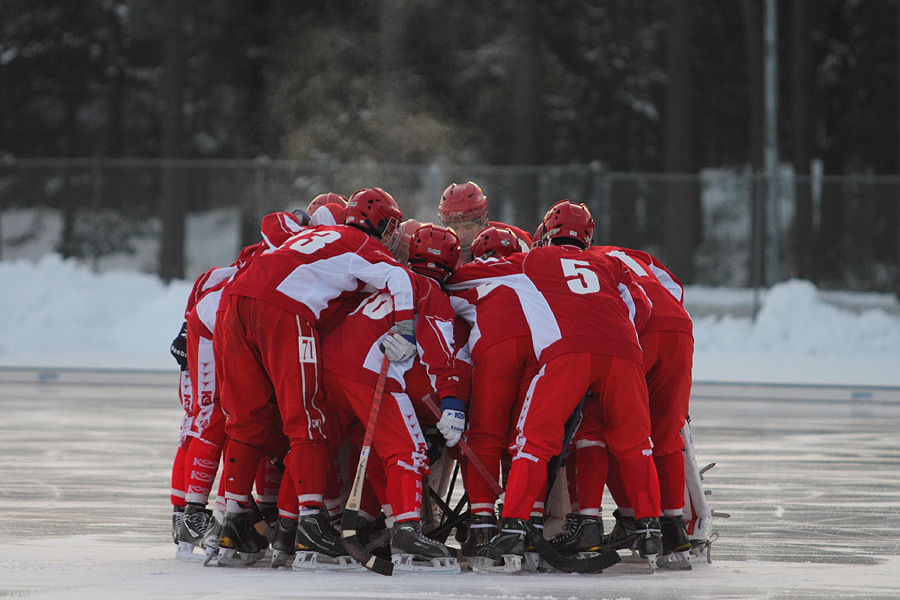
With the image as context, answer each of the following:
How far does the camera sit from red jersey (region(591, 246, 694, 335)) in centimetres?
644

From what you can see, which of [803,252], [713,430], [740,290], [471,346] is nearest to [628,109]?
[803,252]

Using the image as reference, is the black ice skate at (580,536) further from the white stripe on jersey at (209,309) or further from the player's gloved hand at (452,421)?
the white stripe on jersey at (209,309)

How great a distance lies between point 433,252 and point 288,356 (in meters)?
0.97

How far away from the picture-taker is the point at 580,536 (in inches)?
238

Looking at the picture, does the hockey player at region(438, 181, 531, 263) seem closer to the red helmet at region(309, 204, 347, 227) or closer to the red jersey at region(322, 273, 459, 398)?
the red helmet at region(309, 204, 347, 227)

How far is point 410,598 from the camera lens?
528 centimetres

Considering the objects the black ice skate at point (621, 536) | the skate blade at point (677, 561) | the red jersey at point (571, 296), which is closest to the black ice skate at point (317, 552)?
the black ice skate at point (621, 536)

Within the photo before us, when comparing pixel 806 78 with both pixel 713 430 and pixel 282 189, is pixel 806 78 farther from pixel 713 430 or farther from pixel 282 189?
pixel 713 430

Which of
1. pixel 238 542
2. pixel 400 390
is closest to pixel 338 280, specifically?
pixel 400 390

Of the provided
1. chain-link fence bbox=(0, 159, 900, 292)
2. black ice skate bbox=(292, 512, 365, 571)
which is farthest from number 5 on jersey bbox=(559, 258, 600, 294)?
chain-link fence bbox=(0, 159, 900, 292)

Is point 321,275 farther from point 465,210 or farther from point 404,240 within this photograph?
point 465,210

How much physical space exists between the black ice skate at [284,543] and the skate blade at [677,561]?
180 centimetres

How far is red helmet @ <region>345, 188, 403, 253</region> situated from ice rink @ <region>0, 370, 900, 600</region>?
1796 millimetres

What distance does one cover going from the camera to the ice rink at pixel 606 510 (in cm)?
554
